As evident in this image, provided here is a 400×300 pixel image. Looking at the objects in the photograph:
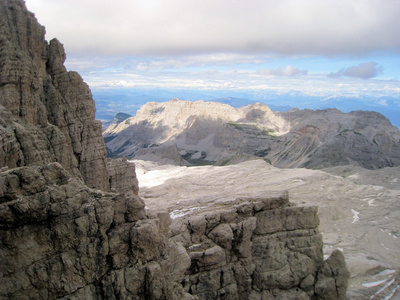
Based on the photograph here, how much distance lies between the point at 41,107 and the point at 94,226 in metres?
17.1

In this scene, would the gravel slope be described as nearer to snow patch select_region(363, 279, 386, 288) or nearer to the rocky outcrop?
snow patch select_region(363, 279, 386, 288)

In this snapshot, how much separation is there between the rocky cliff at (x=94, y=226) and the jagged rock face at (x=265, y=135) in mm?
70901

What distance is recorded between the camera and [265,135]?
456 feet

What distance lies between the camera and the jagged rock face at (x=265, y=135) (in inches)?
4451

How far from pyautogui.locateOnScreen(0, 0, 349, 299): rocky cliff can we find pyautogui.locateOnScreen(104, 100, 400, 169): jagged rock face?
7090 centimetres

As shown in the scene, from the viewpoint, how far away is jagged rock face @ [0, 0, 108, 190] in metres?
24.1

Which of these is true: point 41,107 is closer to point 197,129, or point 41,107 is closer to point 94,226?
point 94,226

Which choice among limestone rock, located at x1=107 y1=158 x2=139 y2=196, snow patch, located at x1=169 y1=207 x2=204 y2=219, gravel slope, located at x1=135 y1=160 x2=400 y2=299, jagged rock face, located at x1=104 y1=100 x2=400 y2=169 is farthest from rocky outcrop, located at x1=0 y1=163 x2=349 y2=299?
jagged rock face, located at x1=104 y1=100 x2=400 y2=169

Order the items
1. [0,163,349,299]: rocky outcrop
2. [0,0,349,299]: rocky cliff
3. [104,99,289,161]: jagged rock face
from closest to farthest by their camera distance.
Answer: [0,163,349,299]: rocky outcrop < [0,0,349,299]: rocky cliff < [104,99,289,161]: jagged rock face

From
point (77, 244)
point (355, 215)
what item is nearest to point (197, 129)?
point (355, 215)

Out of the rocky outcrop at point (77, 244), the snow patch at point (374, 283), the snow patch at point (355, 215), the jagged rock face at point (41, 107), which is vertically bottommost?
the snow patch at point (355, 215)

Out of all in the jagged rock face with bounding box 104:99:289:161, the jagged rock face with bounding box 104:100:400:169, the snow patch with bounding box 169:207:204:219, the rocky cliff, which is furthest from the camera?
the jagged rock face with bounding box 104:99:289:161

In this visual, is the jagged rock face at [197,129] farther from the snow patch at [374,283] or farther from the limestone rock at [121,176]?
the snow patch at [374,283]

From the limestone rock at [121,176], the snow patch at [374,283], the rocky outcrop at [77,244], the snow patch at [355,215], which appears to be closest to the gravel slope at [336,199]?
the snow patch at [374,283]
